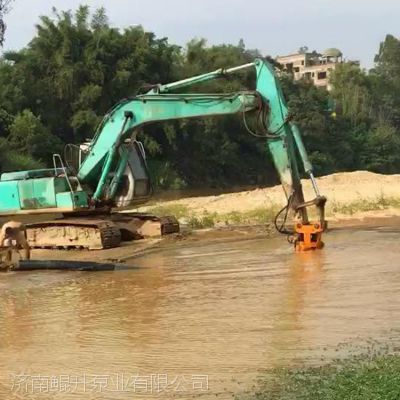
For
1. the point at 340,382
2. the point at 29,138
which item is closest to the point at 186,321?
the point at 340,382

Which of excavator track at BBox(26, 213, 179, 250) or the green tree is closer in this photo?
excavator track at BBox(26, 213, 179, 250)

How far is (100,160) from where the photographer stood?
57.1 ft

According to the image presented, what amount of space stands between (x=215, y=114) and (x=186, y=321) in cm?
788

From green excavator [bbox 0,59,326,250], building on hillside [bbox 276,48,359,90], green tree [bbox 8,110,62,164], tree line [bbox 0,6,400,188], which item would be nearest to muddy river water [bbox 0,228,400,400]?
green excavator [bbox 0,59,326,250]

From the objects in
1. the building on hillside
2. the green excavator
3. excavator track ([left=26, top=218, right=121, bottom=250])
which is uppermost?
the building on hillside

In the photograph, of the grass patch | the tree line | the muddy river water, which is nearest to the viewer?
the grass patch

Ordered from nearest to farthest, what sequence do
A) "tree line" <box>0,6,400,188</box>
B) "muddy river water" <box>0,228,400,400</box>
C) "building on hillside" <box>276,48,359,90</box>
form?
"muddy river water" <box>0,228,400,400</box>
"tree line" <box>0,6,400,188</box>
"building on hillside" <box>276,48,359,90</box>

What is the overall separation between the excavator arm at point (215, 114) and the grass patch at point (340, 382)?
23.6ft

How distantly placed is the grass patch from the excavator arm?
283 inches

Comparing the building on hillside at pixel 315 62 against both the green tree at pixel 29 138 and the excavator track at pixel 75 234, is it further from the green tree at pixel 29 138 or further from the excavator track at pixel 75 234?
the excavator track at pixel 75 234

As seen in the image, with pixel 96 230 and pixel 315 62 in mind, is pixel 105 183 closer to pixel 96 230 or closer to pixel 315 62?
pixel 96 230

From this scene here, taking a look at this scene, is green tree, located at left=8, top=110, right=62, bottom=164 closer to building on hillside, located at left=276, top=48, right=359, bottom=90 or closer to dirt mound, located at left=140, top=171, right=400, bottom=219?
dirt mound, located at left=140, top=171, right=400, bottom=219

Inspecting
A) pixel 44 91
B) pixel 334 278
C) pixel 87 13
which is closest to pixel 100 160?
pixel 334 278

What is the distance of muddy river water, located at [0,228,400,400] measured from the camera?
6.31 meters
